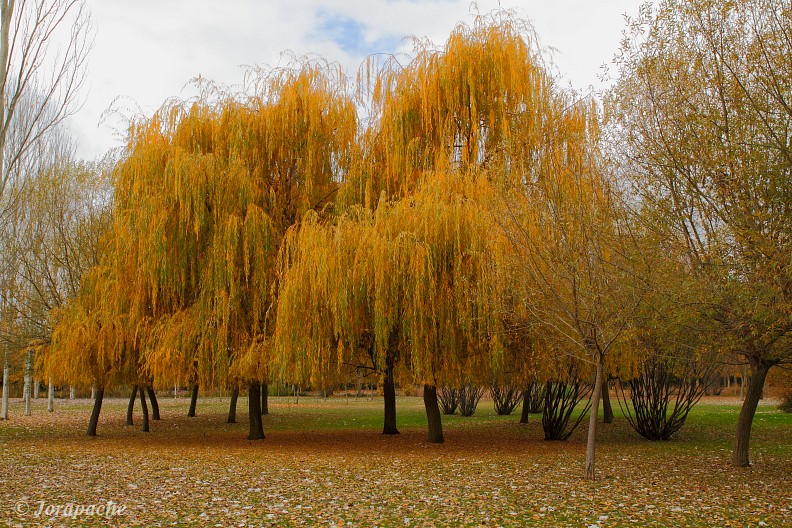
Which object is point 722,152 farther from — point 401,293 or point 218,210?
point 218,210

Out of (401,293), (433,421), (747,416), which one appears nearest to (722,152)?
(747,416)

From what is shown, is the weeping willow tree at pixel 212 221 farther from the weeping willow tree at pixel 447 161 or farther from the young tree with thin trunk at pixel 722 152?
the young tree with thin trunk at pixel 722 152

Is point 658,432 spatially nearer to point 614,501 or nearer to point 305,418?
point 614,501

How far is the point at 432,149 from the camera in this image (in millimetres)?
15625

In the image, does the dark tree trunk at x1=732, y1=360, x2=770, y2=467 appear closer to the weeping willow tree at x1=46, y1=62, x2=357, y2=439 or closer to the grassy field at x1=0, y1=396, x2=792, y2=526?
the grassy field at x1=0, y1=396, x2=792, y2=526

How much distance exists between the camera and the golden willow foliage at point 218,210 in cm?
1453

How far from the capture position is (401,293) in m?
12.7

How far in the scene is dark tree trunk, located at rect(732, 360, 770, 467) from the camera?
10461 mm

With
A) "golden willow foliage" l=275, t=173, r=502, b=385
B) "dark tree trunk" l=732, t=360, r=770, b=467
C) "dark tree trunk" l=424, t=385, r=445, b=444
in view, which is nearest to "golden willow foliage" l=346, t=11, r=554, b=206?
"golden willow foliage" l=275, t=173, r=502, b=385

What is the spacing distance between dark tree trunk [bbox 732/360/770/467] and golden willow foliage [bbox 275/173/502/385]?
427 cm

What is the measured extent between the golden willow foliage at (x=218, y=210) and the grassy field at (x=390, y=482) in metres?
2.38

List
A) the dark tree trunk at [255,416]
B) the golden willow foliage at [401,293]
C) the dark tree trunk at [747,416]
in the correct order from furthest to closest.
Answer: the dark tree trunk at [255,416] → the golden willow foliage at [401,293] → the dark tree trunk at [747,416]

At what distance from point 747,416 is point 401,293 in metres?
6.34

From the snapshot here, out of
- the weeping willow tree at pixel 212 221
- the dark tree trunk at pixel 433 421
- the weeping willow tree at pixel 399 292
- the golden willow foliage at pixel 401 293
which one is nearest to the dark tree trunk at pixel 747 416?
the golden willow foliage at pixel 401 293
